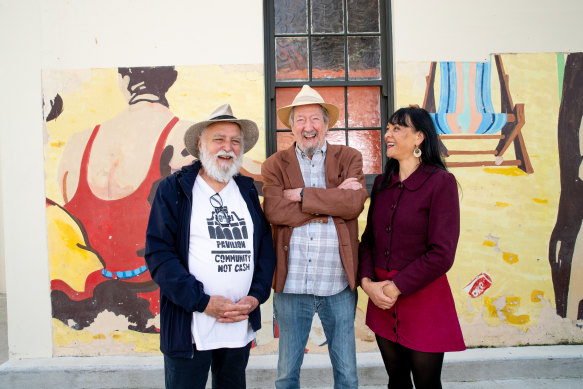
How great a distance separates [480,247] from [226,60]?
313cm

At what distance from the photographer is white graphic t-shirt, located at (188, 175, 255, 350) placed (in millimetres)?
2029

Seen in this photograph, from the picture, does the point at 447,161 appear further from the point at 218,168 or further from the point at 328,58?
the point at 218,168

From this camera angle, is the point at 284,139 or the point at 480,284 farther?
the point at 284,139

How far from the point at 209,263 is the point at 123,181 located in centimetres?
202

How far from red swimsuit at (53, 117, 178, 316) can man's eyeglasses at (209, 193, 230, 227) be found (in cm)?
167

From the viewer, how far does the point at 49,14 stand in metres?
3.56

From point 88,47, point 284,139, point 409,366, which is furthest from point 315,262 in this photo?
point 88,47

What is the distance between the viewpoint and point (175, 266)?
1936 mm

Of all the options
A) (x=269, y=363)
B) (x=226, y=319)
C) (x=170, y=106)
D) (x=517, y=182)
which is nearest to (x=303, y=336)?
(x=226, y=319)

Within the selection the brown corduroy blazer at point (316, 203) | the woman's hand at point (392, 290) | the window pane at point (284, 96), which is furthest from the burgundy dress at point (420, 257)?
the window pane at point (284, 96)

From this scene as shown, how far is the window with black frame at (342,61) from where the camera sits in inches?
149

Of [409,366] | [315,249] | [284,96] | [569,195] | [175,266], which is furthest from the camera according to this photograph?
[284,96]

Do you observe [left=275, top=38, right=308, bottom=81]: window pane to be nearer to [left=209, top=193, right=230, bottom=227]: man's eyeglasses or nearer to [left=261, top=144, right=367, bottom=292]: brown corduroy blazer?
[left=261, top=144, right=367, bottom=292]: brown corduroy blazer

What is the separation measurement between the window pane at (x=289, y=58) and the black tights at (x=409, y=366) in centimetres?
266
